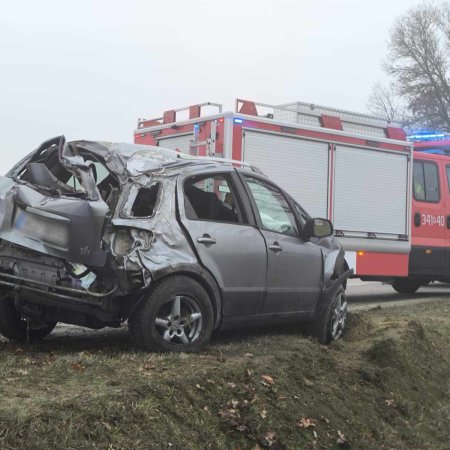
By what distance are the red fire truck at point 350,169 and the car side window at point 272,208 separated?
11.2 feet

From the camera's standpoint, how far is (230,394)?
3.99 meters

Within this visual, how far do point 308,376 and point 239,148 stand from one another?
543 centimetres

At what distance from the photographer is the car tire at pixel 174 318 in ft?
15.5

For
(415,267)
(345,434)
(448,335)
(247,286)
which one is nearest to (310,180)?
(415,267)

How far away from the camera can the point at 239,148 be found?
9.63 metres

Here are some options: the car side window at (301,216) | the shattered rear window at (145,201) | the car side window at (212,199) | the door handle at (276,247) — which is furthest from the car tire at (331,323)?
the shattered rear window at (145,201)

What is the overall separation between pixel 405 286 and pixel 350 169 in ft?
12.7

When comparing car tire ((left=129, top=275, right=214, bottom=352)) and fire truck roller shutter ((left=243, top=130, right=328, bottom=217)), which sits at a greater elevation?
fire truck roller shutter ((left=243, top=130, right=328, bottom=217))

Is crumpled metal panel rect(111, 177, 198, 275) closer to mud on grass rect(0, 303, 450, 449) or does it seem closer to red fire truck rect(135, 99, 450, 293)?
mud on grass rect(0, 303, 450, 449)

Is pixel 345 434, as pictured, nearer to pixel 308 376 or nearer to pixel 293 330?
pixel 308 376

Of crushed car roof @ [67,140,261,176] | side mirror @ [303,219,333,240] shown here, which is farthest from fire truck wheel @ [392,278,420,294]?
crushed car roof @ [67,140,261,176]

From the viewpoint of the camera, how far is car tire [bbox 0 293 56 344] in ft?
17.3

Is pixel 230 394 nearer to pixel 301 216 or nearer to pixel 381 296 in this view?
pixel 301 216

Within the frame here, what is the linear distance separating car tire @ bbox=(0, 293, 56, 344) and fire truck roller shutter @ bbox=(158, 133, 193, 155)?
18.1 ft
